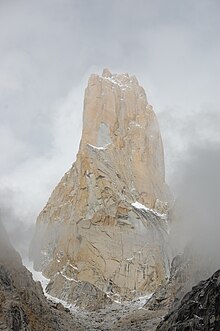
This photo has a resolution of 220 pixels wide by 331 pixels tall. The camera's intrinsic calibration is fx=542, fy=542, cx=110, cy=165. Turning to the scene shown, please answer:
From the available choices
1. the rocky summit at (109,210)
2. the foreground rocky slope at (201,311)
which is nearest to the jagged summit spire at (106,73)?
the rocky summit at (109,210)

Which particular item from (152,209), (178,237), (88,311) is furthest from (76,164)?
(88,311)

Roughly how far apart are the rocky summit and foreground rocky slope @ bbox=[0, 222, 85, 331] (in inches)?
1687

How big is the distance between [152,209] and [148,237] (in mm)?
9320

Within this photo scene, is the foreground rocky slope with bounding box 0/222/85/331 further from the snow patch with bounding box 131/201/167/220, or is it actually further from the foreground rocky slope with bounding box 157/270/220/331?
the snow patch with bounding box 131/201/167/220

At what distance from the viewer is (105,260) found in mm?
128250

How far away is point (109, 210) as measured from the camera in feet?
449

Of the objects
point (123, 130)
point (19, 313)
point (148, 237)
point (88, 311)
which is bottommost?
point (19, 313)

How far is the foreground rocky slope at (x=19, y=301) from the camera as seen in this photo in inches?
2000

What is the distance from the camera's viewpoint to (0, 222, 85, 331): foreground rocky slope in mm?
50791

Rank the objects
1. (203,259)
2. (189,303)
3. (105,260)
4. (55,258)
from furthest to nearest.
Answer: (55,258) < (105,260) < (203,259) < (189,303)

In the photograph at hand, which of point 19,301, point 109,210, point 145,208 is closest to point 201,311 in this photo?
point 19,301

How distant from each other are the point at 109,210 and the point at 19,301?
268 feet

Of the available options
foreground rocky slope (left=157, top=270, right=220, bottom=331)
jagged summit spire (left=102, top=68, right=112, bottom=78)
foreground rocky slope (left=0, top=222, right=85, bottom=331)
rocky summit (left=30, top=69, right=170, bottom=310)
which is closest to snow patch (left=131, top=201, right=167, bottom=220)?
rocky summit (left=30, top=69, right=170, bottom=310)

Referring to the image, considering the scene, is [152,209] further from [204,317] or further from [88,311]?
[204,317]
